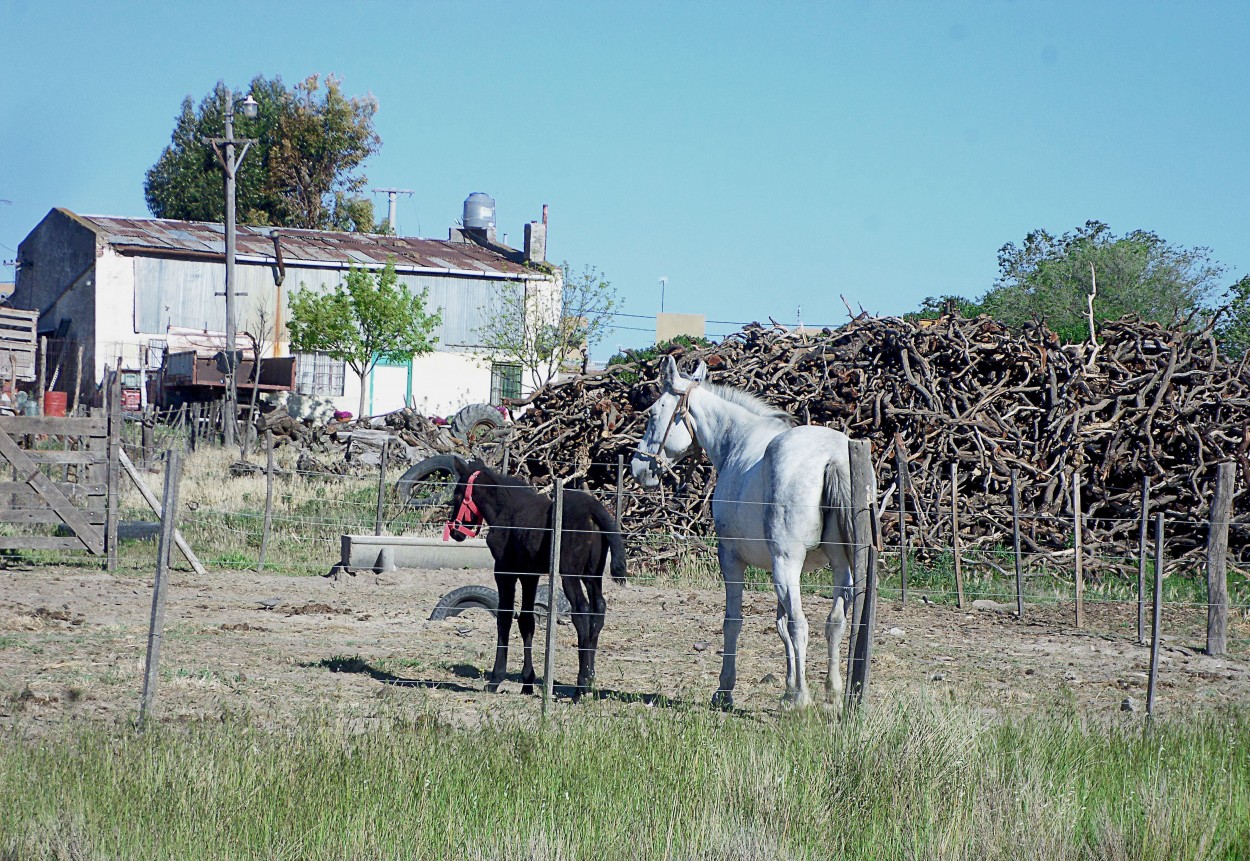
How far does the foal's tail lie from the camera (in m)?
8.37

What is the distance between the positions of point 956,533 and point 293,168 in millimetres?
48355

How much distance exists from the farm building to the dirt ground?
23.4 m

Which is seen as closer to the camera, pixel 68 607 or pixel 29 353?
pixel 68 607

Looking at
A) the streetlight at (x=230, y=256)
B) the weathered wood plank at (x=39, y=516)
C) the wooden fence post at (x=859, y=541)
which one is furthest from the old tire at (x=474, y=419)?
the wooden fence post at (x=859, y=541)

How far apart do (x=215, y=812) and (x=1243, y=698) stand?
24.8 ft

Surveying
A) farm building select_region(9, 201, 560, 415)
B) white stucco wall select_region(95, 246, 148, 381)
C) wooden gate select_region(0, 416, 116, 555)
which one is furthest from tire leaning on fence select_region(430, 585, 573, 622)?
white stucco wall select_region(95, 246, 148, 381)

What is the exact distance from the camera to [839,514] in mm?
7637

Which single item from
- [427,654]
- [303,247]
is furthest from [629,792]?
[303,247]

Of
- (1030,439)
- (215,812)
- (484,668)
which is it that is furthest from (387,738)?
(1030,439)

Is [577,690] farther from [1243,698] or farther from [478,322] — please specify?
[478,322]

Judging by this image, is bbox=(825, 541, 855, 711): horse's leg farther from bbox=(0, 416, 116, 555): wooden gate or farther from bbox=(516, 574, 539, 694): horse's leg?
bbox=(0, 416, 116, 555): wooden gate

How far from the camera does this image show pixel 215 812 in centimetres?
484

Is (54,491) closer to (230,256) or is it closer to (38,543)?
(38,543)

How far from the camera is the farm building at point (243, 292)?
38219mm
